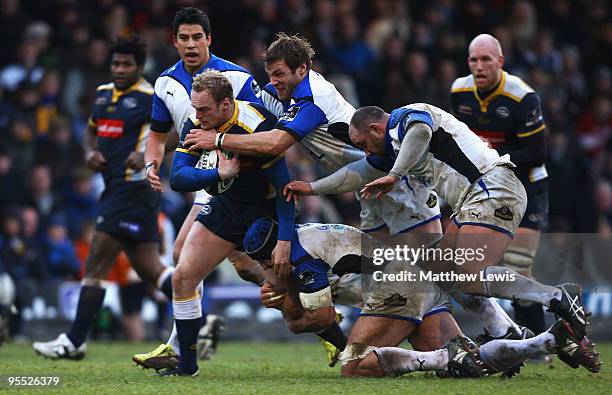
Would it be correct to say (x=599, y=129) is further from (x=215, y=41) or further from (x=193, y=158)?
(x=193, y=158)

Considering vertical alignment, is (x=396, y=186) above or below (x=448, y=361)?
above

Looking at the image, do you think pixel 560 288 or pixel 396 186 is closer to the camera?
pixel 560 288

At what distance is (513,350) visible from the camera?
736cm

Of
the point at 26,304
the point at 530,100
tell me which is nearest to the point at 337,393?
the point at 530,100

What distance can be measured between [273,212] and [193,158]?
693 mm

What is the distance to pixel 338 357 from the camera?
334 inches

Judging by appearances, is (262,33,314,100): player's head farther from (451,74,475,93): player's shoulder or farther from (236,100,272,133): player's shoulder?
(451,74,475,93): player's shoulder

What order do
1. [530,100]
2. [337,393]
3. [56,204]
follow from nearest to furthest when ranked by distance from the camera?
[337,393] → [530,100] → [56,204]

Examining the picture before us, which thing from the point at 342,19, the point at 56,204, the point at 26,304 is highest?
the point at 342,19

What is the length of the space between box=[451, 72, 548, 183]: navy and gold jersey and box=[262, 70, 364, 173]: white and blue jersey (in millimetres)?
1524

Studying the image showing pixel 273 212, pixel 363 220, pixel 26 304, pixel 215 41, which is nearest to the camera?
pixel 273 212

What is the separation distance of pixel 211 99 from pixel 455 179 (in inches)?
67.8

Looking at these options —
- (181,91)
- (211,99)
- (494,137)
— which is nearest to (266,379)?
(211,99)

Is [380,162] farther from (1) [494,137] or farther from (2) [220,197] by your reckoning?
(1) [494,137]
